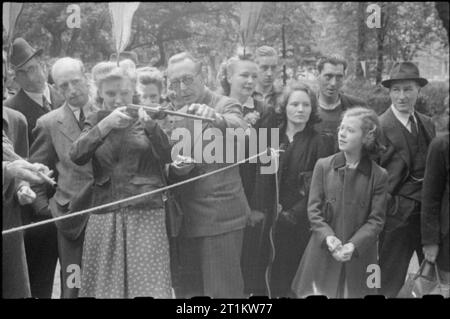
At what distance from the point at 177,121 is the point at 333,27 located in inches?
36.7

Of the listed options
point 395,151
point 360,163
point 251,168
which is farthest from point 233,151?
point 395,151

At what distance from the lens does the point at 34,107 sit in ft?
15.8

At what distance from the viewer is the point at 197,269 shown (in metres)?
4.84

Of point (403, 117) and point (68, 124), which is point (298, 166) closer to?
point (403, 117)

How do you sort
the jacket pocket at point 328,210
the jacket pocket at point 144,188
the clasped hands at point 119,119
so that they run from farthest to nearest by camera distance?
1. the jacket pocket at point 328,210
2. the jacket pocket at point 144,188
3. the clasped hands at point 119,119

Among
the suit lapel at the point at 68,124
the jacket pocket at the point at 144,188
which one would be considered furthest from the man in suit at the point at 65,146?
the jacket pocket at the point at 144,188

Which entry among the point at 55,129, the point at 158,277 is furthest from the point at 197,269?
the point at 55,129

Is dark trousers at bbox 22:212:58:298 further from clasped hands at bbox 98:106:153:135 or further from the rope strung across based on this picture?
clasped hands at bbox 98:106:153:135

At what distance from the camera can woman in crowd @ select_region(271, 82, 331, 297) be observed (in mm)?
4758

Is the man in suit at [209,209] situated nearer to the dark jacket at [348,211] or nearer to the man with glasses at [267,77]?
the man with glasses at [267,77]

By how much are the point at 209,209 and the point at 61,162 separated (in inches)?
31.3

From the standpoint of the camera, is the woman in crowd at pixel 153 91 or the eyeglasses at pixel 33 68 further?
the eyeglasses at pixel 33 68

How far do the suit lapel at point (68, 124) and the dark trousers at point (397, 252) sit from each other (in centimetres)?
165

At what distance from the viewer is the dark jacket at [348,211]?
476 cm
